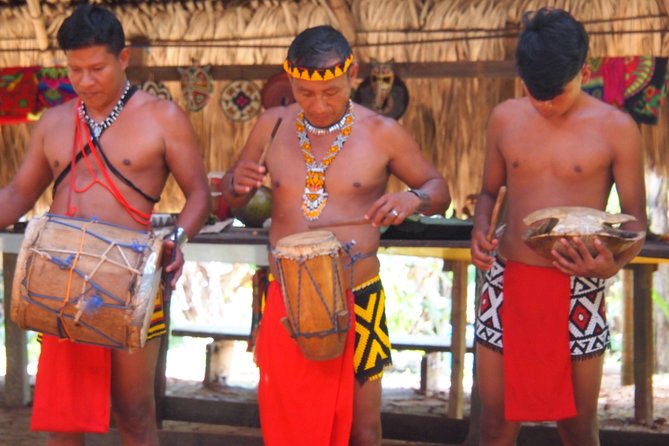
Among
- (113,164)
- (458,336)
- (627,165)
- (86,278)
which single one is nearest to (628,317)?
(458,336)

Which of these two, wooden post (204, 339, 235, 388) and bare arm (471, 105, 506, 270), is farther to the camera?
wooden post (204, 339, 235, 388)

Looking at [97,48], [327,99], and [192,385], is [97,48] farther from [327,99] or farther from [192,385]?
[192,385]

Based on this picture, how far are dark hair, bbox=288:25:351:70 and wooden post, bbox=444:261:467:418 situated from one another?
8.75 feet

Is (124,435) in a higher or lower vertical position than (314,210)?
lower

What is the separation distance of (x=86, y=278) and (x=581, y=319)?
69.2 inches

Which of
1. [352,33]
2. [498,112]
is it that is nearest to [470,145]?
[352,33]

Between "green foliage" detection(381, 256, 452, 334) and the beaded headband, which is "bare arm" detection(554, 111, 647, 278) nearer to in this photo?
the beaded headband

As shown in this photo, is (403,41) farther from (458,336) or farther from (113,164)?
(113,164)

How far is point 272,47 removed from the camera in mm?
7133

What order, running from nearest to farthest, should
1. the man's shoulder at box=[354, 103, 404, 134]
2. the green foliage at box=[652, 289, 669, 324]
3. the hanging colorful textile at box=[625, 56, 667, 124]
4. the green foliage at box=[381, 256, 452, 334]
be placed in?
1. the man's shoulder at box=[354, 103, 404, 134]
2. the hanging colorful textile at box=[625, 56, 667, 124]
3. the green foliage at box=[652, 289, 669, 324]
4. the green foliage at box=[381, 256, 452, 334]

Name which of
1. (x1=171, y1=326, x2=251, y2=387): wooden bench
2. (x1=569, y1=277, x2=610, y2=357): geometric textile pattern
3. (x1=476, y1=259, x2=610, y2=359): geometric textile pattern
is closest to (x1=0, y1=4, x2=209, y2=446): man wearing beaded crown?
(x1=476, y1=259, x2=610, y2=359): geometric textile pattern

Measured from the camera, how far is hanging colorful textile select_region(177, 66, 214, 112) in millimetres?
7199

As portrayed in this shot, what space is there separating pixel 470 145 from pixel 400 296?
96.7 inches

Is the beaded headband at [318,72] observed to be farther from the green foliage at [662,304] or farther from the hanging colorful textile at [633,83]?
the green foliage at [662,304]
